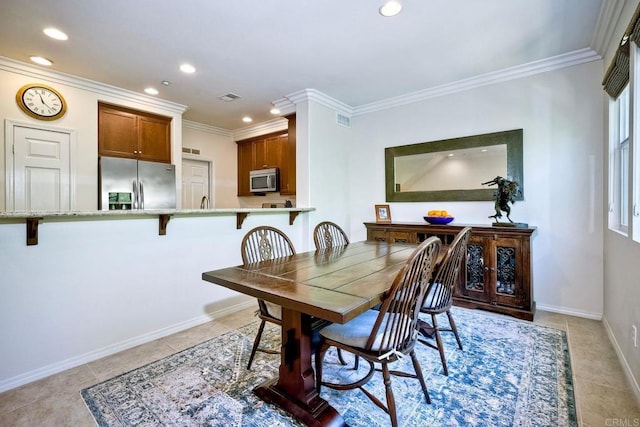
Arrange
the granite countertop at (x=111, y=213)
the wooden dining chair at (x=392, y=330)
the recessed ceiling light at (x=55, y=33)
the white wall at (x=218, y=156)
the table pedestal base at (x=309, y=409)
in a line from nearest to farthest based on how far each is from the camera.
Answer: the wooden dining chair at (x=392, y=330)
the table pedestal base at (x=309, y=409)
the granite countertop at (x=111, y=213)
the recessed ceiling light at (x=55, y=33)
the white wall at (x=218, y=156)

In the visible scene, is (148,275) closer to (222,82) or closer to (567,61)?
(222,82)

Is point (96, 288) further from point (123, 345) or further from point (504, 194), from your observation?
point (504, 194)

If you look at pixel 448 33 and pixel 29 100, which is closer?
pixel 448 33

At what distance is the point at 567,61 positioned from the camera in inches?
116

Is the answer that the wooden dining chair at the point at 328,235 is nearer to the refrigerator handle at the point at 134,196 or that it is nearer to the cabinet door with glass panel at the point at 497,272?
the cabinet door with glass panel at the point at 497,272

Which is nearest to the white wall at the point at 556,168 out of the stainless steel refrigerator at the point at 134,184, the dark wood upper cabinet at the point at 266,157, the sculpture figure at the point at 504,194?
the sculpture figure at the point at 504,194

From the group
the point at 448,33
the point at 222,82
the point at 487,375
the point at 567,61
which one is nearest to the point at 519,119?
the point at 567,61

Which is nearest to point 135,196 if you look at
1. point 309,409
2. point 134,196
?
point 134,196

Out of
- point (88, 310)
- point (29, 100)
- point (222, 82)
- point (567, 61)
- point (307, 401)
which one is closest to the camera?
point (307, 401)

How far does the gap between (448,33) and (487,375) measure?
269 centimetres

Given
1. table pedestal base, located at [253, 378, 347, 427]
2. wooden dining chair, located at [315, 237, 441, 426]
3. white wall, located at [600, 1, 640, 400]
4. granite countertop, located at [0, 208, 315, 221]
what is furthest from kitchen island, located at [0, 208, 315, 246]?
white wall, located at [600, 1, 640, 400]

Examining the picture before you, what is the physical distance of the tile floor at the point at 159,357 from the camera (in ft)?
5.18

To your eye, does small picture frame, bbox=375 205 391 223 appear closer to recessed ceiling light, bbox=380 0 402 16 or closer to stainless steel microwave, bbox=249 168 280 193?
stainless steel microwave, bbox=249 168 280 193

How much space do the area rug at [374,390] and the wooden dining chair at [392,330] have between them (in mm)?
344
